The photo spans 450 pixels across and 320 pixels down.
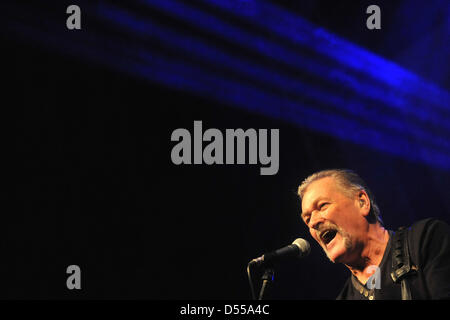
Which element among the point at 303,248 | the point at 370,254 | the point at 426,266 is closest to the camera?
the point at 426,266

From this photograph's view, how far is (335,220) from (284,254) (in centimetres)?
66

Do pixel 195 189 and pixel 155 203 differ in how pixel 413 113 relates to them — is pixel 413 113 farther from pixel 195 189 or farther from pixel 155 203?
pixel 155 203

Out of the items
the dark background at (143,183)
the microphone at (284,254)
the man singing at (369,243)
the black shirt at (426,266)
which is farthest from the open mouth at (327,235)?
the dark background at (143,183)

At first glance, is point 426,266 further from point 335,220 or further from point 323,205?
point 323,205

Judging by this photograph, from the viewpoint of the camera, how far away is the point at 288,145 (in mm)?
3682

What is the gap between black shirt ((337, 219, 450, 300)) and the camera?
2173 mm

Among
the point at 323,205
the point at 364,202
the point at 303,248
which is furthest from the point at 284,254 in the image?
the point at 364,202

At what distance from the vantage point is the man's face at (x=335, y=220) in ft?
9.18

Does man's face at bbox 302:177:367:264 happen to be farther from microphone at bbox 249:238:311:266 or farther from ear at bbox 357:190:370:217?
microphone at bbox 249:238:311:266

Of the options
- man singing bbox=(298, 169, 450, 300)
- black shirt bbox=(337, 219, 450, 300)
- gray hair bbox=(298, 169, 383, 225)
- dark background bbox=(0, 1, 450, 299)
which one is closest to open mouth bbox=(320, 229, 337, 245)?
man singing bbox=(298, 169, 450, 300)

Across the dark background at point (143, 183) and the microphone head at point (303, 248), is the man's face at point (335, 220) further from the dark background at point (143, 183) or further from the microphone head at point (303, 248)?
the dark background at point (143, 183)

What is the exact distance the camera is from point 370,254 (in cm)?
276

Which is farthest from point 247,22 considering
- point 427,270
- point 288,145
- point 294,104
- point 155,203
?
point 427,270

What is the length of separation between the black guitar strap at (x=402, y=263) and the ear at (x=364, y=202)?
16.4 inches
